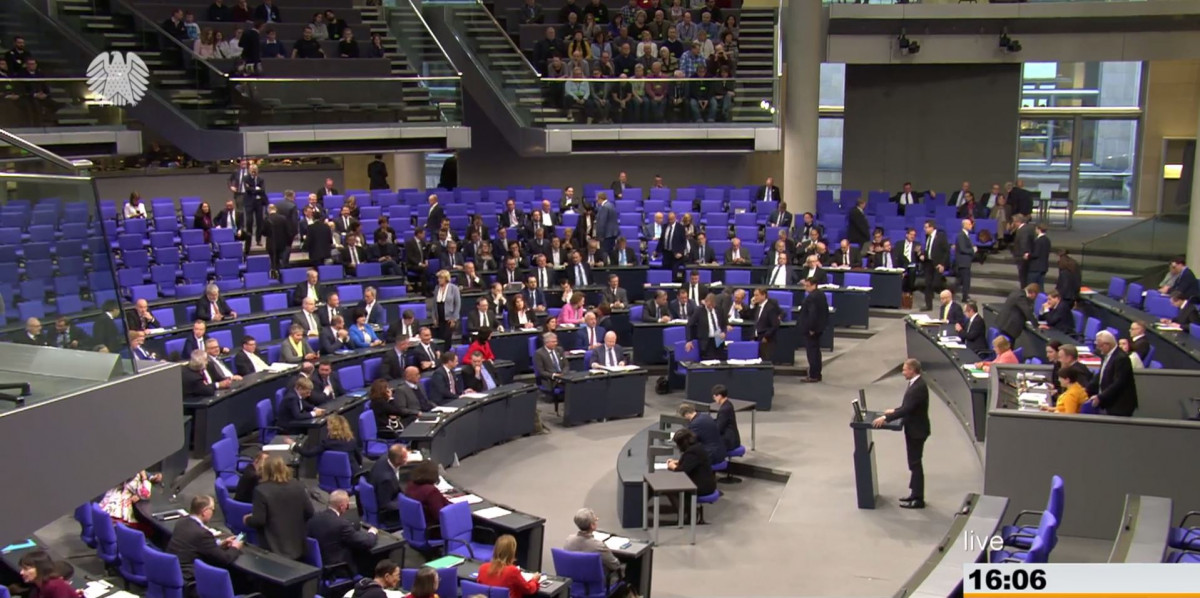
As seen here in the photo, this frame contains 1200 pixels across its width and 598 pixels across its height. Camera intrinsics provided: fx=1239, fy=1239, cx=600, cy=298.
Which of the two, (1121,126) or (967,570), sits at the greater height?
(1121,126)

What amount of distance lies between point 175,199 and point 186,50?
5.71 metres

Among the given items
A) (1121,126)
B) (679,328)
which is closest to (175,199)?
(679,328)

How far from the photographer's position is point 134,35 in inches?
913

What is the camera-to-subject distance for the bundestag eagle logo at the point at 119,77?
71.9 ft

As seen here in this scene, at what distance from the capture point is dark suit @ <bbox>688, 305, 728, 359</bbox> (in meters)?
18.2

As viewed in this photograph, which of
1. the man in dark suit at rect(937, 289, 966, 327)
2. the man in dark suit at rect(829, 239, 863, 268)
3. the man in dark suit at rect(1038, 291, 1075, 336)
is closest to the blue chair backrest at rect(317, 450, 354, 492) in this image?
the man in dark suit at rect(937, 289, 966, 327)

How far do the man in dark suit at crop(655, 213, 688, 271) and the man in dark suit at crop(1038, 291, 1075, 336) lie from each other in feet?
21.9

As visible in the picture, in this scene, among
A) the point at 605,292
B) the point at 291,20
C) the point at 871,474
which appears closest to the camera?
the point at 871,474


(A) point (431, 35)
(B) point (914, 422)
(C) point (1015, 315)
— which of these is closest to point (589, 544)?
(B) point (914, 422)

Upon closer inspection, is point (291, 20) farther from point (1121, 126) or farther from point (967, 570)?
point (967, 570)

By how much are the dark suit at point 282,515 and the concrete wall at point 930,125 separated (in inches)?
907

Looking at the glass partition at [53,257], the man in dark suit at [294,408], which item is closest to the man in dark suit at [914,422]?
the man in dark suit at [294,408]

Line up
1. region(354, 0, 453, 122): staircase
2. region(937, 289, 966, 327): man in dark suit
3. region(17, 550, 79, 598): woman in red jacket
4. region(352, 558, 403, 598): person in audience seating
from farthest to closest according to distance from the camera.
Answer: region(354, 0, 453, 122): staircase → region(937, 289, 966, 327): man in dark suit → region(352, 558, 403, 598): person in audience seating → region(17, 550, 79, 598): woman in red jacket

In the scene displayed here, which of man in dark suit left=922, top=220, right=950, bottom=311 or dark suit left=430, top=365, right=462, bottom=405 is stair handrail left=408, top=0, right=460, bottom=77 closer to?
man in dark suit left=922, top=220, right=950, bottom=311
